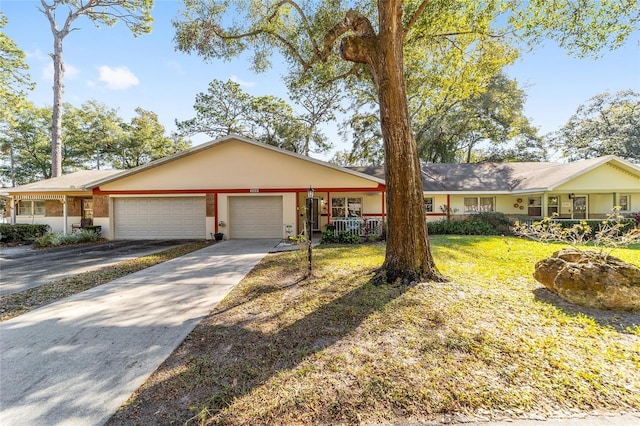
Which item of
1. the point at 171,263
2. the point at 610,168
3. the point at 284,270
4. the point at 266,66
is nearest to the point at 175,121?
the point at 266,66

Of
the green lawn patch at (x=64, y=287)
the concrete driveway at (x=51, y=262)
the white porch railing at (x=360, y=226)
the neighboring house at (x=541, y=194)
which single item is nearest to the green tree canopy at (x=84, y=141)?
the concrete driveway at (x=51, y=262)

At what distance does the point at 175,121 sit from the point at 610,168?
3183 cm

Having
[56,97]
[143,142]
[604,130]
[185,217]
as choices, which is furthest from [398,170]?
[604,130]

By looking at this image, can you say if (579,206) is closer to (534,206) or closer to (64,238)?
(534,206)

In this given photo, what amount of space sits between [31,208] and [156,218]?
9.35 meters

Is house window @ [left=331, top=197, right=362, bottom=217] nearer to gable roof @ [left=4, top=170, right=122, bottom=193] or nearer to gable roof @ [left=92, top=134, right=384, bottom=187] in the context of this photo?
gable roof @ [left=92, top=134, right=384, bottom=187]

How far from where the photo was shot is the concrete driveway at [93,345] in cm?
229

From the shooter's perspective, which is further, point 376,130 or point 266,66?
point 376,130

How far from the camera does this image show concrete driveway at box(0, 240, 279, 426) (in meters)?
2.29

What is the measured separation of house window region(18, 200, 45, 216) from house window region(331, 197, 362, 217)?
17268 millimetres

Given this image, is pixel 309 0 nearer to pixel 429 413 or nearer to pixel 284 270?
pixel 284 270

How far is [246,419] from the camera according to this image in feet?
6.81

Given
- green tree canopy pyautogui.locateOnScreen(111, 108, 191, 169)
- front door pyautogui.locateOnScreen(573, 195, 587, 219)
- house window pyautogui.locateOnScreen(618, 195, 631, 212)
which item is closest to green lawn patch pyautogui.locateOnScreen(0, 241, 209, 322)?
front door pyautogui.locateOnScreen(573, 195, 587, 219)

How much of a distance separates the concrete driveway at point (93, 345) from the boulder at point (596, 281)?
19.3 ft
